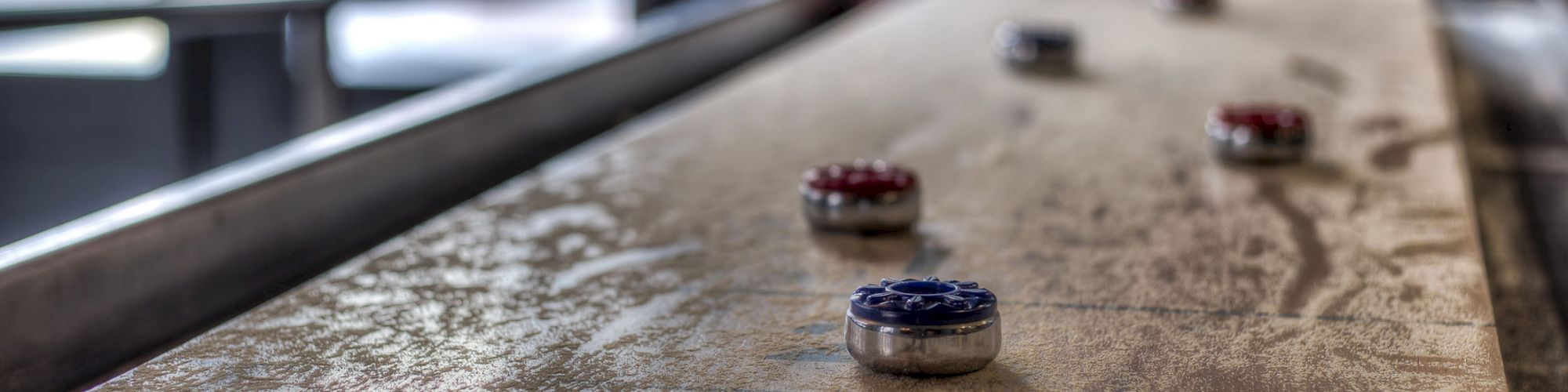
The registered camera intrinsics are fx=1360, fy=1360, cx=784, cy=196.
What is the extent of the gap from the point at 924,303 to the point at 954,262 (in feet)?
1.26

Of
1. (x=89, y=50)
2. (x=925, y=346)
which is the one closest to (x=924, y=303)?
(x=925, y=346)

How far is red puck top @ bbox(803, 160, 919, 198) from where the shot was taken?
124 cm

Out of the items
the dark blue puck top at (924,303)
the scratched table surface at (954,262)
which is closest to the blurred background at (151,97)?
the scratched table surface at (954,262)

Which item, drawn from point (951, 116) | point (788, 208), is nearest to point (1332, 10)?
point (951, 116)

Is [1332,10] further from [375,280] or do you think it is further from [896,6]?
[375,280]

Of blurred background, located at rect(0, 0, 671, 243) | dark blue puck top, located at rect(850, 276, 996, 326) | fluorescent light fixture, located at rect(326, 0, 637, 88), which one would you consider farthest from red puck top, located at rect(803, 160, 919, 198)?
fluorescent light fixture, located at rect(326, 0, 637, 88)

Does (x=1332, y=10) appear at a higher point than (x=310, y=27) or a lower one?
lower

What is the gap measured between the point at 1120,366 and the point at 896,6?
2.88 meters

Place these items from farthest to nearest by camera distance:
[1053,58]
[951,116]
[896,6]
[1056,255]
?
[896,6] < [1053,58] < [951,116] < [1056,255]

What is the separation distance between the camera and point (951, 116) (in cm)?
204

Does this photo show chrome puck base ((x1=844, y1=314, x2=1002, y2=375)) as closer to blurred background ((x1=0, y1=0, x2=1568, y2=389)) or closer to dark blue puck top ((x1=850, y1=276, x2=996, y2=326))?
dark blue puck top ((x1=850, y1=276, x2=996, y2=326))

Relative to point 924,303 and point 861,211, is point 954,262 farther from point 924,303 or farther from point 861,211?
point 924,303

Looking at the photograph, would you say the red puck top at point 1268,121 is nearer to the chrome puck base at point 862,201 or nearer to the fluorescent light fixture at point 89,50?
the chrome puck base at point 862,201

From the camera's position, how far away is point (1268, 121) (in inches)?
63.8
